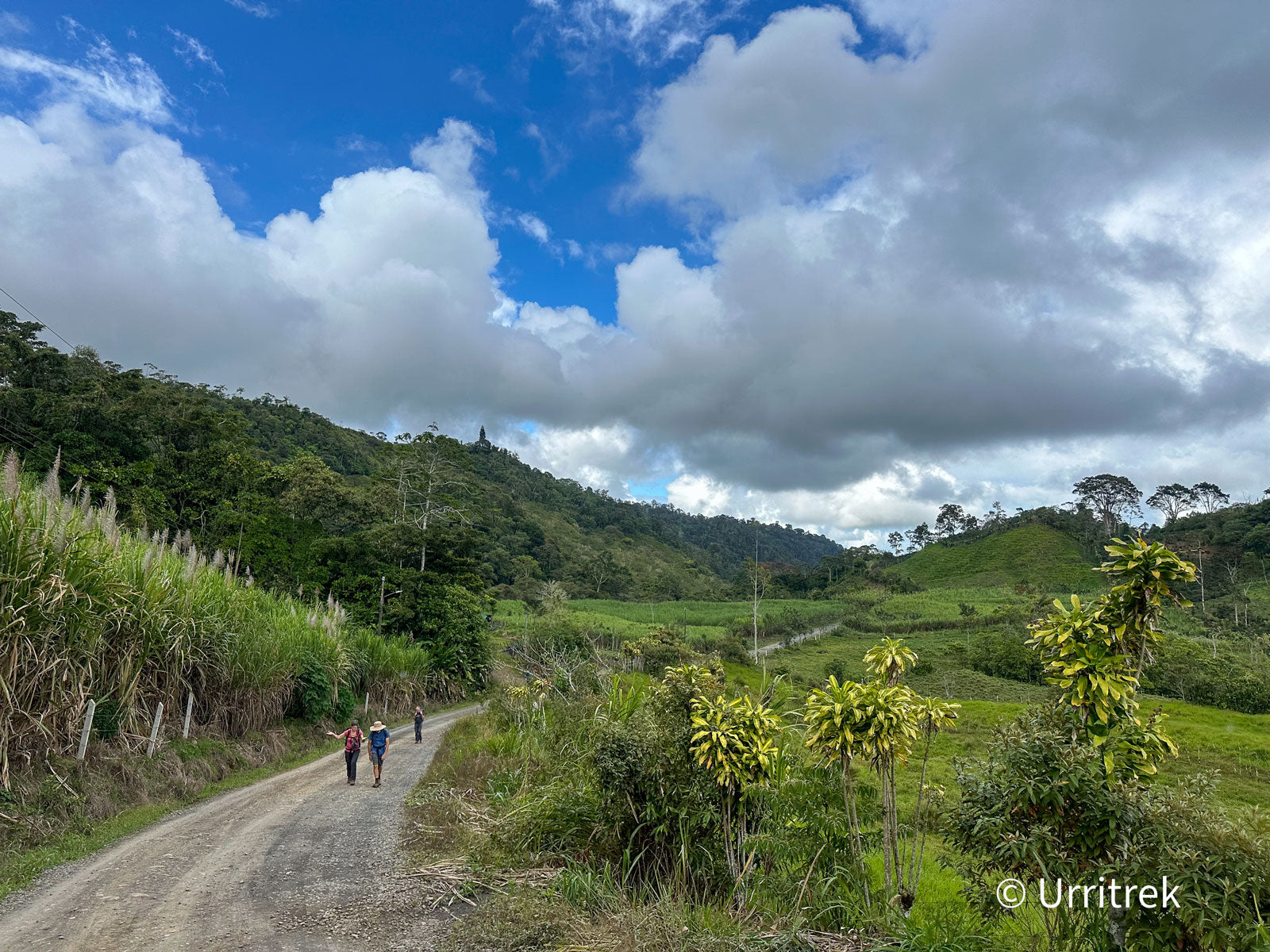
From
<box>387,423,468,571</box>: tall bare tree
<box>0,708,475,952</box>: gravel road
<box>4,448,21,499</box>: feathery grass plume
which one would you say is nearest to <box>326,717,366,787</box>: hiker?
<box>0,708,475,952</box>: gravel road

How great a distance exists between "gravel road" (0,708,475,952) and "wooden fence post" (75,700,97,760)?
154 centimetres

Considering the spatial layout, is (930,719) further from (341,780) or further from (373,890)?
(341,780)

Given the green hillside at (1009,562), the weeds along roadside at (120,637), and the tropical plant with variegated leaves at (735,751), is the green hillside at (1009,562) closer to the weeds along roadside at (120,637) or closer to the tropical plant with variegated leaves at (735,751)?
the weeds along roadside at (120,637)

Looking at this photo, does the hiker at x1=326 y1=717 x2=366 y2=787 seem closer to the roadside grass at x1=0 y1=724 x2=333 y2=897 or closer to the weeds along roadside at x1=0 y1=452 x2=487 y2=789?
the roadside grass at x1=0 y1=724 x2=333 y2=897

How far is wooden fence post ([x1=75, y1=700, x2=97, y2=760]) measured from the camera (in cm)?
998

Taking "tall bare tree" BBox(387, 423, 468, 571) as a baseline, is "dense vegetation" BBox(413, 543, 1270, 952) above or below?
below

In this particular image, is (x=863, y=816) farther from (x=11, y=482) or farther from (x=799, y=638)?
(x=799, y=638)

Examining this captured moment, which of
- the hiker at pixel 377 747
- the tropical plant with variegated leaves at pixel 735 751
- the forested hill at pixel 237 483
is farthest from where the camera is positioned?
the forested hill at pixel 237 483

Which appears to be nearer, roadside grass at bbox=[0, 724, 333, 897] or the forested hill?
roadside grass at bbox=[0, 724, 333, 897]

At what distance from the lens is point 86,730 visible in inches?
394

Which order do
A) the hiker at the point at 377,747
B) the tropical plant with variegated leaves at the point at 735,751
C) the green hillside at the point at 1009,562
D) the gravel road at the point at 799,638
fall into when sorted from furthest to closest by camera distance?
the green hillside at the point at 1009,562 → the gravel road at the point at 799,638 → the hiker at the point at 377,747 → the tropical plant with variegated leaves at the point at 735,751

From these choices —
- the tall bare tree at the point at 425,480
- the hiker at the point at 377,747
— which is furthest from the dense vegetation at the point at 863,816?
the tall bare tree at the point at 425,480

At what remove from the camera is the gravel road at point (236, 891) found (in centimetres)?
643

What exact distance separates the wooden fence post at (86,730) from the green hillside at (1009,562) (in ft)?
311
